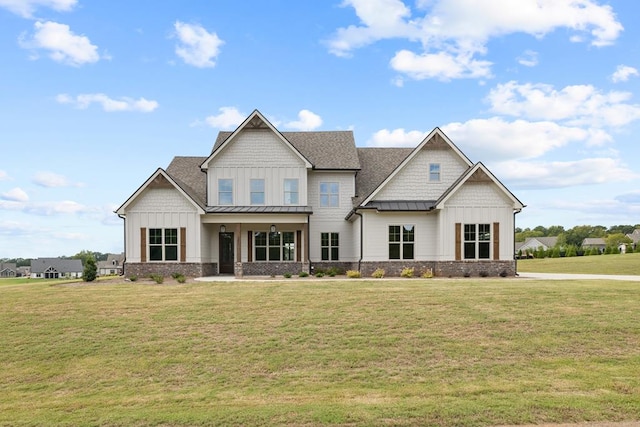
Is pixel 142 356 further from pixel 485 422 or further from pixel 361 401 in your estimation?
pixel 485 422

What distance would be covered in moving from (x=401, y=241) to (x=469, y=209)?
3.77m

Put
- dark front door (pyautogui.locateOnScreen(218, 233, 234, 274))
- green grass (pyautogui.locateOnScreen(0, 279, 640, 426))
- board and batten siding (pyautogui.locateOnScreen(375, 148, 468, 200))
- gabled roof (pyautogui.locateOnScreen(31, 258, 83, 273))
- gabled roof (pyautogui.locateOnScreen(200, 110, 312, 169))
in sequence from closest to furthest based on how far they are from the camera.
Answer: green grass (pyautogui.locateOnScreen(0, 279, 640, 426)), board and batten siding (pyautogui.locateOnScreen(375, 148, 468, 200)), gabled roof (pyautogui.locateOnScreen(200, 110, 312, 169)), dark front door (pyautogui.locateOnScreen(218, 233, 234, 274)), gabled roof (pyautogui.locateOnScreen(31, 258, 83, 273))

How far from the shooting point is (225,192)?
2967 cm

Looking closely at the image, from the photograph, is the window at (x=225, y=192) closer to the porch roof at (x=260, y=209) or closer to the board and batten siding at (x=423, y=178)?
the porch roof at (x=260, y=209)

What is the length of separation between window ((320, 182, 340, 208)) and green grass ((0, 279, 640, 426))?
41.8ft

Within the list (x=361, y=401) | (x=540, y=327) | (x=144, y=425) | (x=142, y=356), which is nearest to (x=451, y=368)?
(x=361, y=401)

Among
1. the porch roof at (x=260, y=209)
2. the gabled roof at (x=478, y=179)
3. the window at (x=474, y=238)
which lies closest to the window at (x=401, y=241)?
the gabled roof at (x=478, y=179)

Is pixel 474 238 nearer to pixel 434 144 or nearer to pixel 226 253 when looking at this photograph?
pixel 434 144

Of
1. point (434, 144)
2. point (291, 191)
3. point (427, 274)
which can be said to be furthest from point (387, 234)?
point (291, 191)

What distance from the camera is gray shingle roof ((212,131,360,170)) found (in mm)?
31562

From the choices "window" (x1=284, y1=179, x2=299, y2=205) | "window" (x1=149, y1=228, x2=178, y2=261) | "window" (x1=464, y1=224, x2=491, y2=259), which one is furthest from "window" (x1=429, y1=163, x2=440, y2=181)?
"window" (x1=149, y1=228, x2=178, y2=261)

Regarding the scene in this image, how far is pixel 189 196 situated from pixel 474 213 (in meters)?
14.6

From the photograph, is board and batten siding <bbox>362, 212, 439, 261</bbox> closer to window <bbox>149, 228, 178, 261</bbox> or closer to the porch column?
the porch column

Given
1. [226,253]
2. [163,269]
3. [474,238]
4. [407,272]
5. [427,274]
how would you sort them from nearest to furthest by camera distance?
[427,274] → [407,272] → [474,238] → [163,269] → [226,253]
